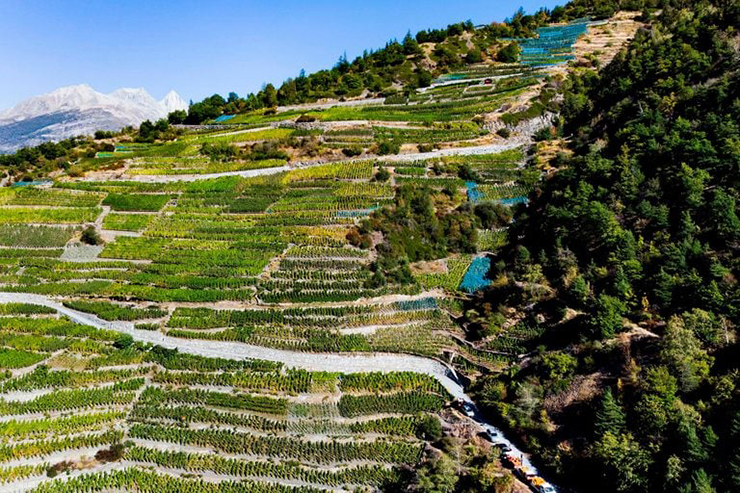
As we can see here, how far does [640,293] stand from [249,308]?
33596 millimetres

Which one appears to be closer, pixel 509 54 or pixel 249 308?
pixel 249 308

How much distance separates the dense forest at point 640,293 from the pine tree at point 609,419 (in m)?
0.06

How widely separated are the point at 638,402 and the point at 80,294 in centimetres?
4959

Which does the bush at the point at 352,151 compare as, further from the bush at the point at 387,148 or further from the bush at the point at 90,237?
the bush at the point at 90,237

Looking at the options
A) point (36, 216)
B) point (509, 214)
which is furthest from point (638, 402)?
point (36, 216)

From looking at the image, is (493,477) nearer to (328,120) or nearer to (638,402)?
(638,402)

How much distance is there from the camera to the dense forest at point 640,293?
89.6 ft

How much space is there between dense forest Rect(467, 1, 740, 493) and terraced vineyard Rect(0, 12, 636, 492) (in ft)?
16.7

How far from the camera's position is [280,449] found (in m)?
32.8

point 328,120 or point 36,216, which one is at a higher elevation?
point 328,120

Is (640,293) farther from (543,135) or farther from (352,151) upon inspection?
(352,151)

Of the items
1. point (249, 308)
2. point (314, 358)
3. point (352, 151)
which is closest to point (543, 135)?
point (352, 151)

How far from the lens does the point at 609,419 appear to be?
2864 cm

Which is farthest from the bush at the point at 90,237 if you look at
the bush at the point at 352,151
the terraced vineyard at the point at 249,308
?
the bush at the point at 352,151
